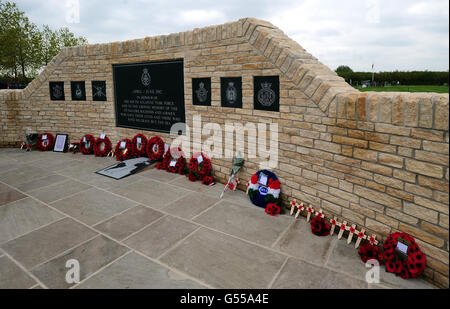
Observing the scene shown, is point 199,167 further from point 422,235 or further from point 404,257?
point 422,235

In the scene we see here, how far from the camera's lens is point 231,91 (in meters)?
5.55

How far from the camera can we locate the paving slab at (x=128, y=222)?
4.18m

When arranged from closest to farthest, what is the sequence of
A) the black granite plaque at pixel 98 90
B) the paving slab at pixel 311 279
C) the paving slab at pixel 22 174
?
the paving slab at pixel 311 279
the paving slab at pixel 22 174
the black granite plaque at pixel 98 90

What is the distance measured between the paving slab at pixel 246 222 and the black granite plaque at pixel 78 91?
5699mm

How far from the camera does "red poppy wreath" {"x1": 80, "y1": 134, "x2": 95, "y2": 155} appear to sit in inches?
333

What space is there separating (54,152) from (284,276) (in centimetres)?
794

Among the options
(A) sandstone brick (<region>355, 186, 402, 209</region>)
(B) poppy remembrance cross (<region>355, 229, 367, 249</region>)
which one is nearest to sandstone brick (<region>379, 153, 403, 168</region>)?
(A) sandstone brick (<region>355, 186, 402, 209</region>)

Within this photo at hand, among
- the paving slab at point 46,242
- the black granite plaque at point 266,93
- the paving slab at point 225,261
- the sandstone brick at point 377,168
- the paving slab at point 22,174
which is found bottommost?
the paving slab at point 225,261

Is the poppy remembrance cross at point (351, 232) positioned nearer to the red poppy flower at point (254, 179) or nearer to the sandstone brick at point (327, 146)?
the sandstone brick at point (327, 146)

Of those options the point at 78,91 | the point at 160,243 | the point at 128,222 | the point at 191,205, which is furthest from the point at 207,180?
the point at 78,91

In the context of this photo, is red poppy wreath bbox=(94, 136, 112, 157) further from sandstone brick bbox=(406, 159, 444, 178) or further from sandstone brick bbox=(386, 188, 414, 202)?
sandstone brick bbox=(406, 159, 444, 178)

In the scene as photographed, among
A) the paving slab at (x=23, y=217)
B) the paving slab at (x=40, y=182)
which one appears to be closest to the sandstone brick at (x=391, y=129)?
the paving slab at (x=23, y=217)

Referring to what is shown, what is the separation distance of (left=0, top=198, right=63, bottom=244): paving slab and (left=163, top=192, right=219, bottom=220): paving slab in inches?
66.5

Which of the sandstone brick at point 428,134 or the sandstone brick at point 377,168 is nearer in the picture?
the sandstone brick at point 428,134
